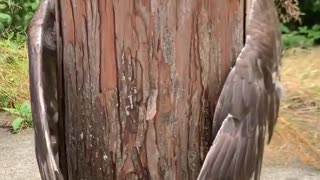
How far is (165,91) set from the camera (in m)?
2.35

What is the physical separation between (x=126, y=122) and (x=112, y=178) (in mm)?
189

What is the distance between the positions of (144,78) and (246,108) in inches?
12.5

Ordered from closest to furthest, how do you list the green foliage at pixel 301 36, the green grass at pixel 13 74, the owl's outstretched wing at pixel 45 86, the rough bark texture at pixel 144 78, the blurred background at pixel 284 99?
1. the rough bark texture at pixel 144 78
2. the owl's outstretched wing at pixel 45 86
3. the blurred background at pixel 284 99
4. the green grass at pixel 13 74
5. the green foliage at pixel 301 36

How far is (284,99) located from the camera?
231 inches

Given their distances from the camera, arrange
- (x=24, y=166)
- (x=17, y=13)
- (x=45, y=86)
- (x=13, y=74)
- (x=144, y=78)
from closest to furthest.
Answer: (x=144, y=78), (x=45, y=86), (x=24, y=166), (x=13, y=74), (x=17, y=13)

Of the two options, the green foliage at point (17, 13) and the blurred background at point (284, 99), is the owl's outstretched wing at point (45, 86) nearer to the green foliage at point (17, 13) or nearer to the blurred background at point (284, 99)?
the blurred background at point (284, 99)

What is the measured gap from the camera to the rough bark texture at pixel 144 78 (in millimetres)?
2311

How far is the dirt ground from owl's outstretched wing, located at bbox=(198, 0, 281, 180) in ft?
8.36

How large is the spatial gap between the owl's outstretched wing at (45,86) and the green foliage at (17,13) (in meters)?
5.07

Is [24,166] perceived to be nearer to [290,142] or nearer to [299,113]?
[290,142]

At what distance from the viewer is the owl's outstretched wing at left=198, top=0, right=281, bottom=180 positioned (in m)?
2.33

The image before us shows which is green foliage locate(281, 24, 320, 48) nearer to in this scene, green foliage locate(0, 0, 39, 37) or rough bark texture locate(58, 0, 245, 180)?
green foliage locate(0, 0, 39, 37)

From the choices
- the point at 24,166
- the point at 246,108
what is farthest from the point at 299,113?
the point at 246,108

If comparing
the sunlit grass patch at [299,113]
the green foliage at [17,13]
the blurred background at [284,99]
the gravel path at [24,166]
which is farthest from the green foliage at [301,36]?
the gravel path at [24,166]
